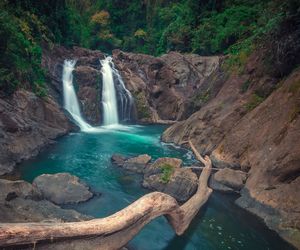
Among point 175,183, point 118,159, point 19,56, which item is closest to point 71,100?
point 19,56

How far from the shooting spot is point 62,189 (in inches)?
363

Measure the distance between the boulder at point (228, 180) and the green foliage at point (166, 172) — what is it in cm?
150

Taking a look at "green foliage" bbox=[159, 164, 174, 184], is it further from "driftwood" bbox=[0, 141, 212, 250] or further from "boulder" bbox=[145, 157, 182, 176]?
"driftwood" bbox=[0, 141, 212, 250]

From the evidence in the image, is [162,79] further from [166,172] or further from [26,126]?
[166,172]

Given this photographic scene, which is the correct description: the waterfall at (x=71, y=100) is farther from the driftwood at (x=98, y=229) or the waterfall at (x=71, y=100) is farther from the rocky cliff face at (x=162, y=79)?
the driftwood at (x=98, y=229)

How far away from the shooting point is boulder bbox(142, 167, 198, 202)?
9.66 m

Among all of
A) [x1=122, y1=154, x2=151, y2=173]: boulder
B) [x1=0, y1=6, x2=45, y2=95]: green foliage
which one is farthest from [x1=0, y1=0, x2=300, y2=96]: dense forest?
[x1=122, y1=154, x2=151, y2=173]: boulder

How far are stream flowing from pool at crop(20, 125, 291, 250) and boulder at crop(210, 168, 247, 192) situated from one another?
17.5 inches

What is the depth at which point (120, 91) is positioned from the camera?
24.1 m

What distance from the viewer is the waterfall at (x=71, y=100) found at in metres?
20.5

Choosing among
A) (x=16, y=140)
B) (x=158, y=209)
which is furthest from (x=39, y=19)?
(x=158, y=209)

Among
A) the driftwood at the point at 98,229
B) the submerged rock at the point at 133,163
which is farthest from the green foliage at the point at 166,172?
the driftwood at the point at 98,229

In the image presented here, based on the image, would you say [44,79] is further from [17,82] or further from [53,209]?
[53,209]

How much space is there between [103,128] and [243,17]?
13288 millimetres
